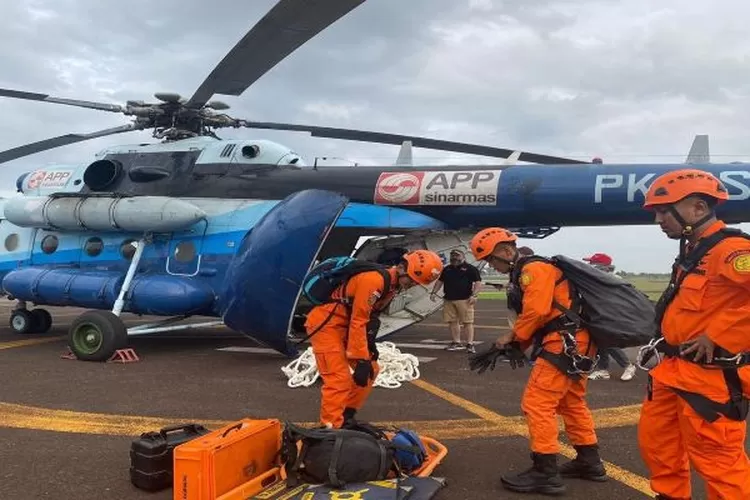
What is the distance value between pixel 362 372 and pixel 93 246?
821 centimetres

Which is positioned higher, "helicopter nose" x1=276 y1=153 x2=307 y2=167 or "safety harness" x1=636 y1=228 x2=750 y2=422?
"helicopter nose" x1=276 y1=153 x2=307 y2=167

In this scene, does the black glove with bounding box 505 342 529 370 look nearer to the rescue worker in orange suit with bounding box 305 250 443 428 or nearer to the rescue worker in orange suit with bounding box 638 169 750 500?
the rescue worker in orange suit with bounding box 305 250 443 428

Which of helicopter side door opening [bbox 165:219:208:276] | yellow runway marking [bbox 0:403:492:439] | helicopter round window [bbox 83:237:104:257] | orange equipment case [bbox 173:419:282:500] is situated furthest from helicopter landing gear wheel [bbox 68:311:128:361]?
orange equipment case [bbox 173:419:282:500]

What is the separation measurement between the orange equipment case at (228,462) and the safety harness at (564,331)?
1991 mm

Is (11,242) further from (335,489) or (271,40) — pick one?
(335,489)

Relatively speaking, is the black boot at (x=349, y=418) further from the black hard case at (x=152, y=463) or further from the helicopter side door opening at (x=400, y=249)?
the helicopter side door opening at (x=400, y=249)

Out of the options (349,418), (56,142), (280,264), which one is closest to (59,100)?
(56,142)

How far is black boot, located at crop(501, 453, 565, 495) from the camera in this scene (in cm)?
418

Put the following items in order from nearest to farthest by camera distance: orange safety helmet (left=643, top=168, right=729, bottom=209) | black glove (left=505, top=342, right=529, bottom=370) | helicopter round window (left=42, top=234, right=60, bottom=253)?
orange safety helmet (left=643, top=168, right=729, bottom=209), black glove (left=505, top=342, right=529, bottom=370), helicopter round window (left=42, top=234, right=60, bottom=253)

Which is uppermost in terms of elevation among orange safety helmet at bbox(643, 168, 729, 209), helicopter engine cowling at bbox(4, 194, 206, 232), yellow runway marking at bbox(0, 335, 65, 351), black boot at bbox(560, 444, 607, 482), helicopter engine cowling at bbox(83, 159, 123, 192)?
helicopter engine cowling at bbox(83, 159, 123, 192)

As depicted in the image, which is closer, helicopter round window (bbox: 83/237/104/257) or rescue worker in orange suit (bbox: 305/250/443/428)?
rescue worker in orange suit (bbox: 305/250/443/428)

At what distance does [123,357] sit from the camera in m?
9.48

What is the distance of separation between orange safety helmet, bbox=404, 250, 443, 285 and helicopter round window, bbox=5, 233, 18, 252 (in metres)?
10.1

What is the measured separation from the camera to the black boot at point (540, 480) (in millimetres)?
4180
